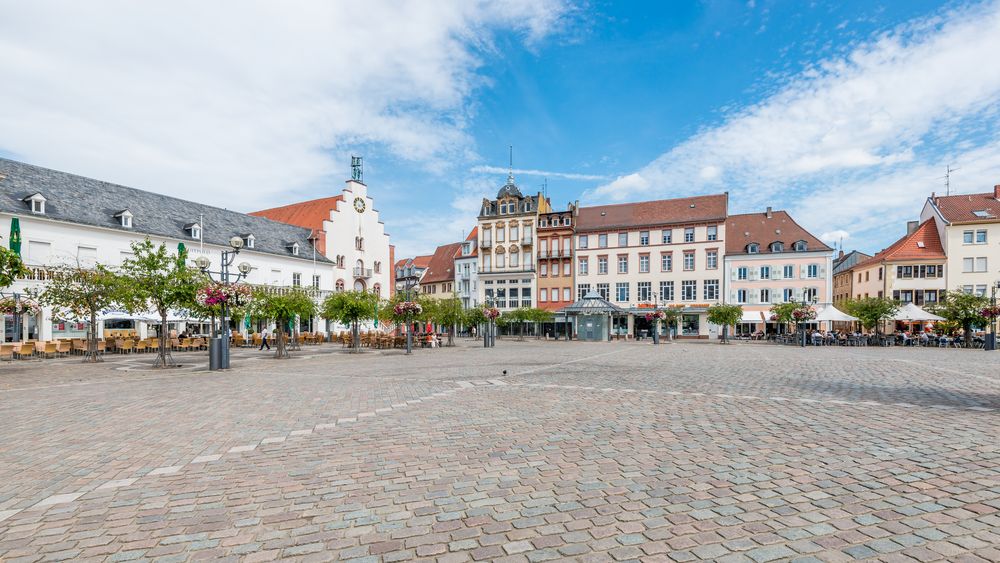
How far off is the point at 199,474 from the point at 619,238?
183 feet

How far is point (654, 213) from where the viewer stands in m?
58.3

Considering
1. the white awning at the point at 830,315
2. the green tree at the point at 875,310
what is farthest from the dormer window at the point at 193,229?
the green tree at the point at 875,310

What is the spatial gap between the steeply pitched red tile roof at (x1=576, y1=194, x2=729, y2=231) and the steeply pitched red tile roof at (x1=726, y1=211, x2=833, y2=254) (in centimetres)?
357

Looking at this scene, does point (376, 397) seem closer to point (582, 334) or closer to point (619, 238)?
point (582, 334)

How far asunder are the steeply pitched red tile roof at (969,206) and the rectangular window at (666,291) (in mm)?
26582

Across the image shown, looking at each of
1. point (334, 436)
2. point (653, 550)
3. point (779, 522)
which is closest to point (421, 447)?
point (334, 436)

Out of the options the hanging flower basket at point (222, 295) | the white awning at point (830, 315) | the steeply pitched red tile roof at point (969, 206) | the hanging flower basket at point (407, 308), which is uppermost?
the steeply pitched red tile roof at point (969, 206)

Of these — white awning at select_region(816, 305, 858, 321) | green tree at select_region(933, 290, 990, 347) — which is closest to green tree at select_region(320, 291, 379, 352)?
white awning at select_region(816, 305, 858, 321)

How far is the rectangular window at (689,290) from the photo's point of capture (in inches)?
2172

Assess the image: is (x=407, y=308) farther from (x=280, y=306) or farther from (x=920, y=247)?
(x=920, y=247)

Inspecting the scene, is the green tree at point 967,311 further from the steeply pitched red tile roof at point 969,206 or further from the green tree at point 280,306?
the green tree at point 280,306

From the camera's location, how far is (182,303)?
2066 centimetres

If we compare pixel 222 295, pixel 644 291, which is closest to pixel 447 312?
pixel 222 295

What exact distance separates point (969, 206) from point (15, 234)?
79.0 metres
